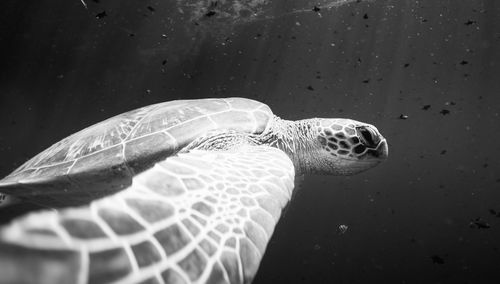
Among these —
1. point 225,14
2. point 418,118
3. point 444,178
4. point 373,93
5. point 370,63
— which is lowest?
point 444,178

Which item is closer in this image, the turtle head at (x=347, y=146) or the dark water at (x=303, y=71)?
the turtle head at (x=347, y=146)

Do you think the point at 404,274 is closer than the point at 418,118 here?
Yes

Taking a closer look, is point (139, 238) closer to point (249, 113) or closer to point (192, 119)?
point (192, 119)

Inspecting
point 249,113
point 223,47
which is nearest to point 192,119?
point 249,113

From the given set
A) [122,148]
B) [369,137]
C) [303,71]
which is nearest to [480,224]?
[369,137]

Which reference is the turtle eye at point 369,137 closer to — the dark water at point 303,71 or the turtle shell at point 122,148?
the turtle shell at point 122,148

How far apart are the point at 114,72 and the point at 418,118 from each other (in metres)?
38.7

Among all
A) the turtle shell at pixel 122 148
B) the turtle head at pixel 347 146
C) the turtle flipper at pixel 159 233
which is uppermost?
the turtle flipper at pixel 159 233

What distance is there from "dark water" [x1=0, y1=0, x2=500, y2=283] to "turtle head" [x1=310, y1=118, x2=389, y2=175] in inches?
52.2

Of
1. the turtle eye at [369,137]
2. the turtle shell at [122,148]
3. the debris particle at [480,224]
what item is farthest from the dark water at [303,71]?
the turtle shell at [122,148]

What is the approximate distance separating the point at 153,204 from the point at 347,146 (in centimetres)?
275

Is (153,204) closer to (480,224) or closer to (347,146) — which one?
(347,146)

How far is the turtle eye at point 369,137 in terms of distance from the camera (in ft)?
10.8

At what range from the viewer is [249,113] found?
129 inches
